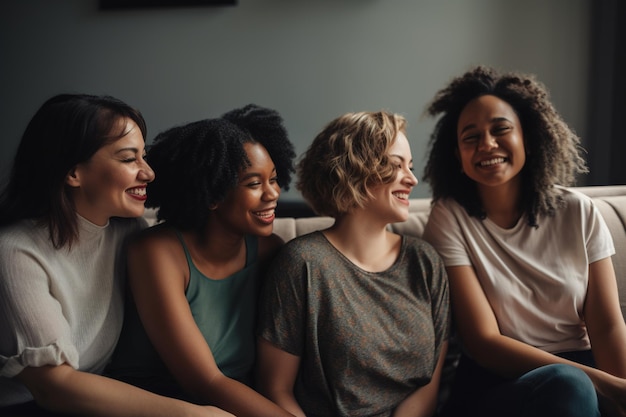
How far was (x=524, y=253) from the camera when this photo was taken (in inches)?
58.2

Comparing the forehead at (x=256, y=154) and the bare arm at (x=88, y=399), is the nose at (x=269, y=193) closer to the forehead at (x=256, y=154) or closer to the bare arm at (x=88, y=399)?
the forehead at (x=256, y=154)

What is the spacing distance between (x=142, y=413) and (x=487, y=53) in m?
2.12

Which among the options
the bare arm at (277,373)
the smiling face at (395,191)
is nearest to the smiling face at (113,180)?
the bare arm at (277,373)

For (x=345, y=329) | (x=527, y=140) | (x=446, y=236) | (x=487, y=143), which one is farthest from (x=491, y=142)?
(x=345, y=329)

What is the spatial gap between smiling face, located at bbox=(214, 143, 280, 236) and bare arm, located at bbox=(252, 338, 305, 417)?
0.27 meters

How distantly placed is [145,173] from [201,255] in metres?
0.24

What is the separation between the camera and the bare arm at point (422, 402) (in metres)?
1.32

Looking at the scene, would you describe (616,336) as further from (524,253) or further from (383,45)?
(383,45)

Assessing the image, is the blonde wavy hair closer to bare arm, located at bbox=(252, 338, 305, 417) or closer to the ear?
bare arm, located at bbox=(252, 338, 305, 417)

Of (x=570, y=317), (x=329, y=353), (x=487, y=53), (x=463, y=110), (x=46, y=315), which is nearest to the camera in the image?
(x=46, y=315)

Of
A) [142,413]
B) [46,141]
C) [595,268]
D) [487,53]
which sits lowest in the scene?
[142,413]

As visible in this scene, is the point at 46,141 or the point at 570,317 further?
the point at 570,317

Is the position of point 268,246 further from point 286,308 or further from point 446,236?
point 446,236

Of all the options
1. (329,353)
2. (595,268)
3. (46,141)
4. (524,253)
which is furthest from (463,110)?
(46,141)
